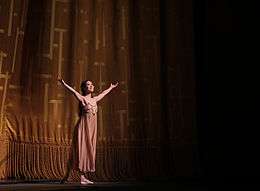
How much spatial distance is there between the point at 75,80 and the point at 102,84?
0.34 meters

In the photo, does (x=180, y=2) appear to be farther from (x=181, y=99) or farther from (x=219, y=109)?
(x=219, y=109)

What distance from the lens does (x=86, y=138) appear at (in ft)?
12.4

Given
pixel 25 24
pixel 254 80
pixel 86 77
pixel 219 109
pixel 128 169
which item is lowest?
pixel 128 169

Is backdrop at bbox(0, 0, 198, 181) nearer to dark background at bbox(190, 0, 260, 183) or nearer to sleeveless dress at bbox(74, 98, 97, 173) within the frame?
sleeveless dress at bbox(74, 98, 97, 173)

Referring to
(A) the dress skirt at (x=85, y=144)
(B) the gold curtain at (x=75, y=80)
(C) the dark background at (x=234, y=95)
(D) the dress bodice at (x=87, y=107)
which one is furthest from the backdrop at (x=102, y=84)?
(C) the dark background at (x=234, y=95)

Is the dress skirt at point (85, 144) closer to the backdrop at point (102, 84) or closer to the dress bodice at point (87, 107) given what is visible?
the dress bodice at point (87, 107)

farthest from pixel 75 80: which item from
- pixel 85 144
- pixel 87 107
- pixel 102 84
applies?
pixel 85 144

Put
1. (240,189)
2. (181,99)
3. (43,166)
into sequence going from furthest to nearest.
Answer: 1. (181,99)
2. (43,166)
3. (240,189)

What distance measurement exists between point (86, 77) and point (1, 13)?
123 cm

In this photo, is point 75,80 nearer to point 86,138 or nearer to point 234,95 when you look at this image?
point 86,138

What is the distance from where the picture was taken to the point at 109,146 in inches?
193

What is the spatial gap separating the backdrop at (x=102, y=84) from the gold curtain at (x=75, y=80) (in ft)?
0.04

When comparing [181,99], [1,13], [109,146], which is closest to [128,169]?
[109,146]

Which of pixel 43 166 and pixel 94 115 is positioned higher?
pixel 94 115
